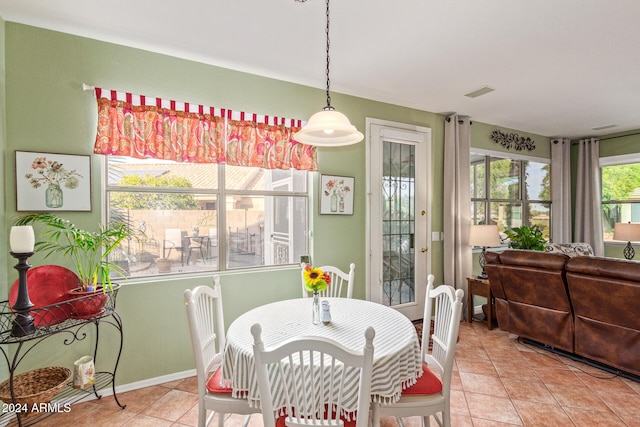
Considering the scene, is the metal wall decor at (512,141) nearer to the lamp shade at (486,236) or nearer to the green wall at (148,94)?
the lamp shade at (486,236)

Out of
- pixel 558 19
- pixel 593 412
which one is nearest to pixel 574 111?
pixel 558 19

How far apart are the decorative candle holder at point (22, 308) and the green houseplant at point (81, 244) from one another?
0.22 metres

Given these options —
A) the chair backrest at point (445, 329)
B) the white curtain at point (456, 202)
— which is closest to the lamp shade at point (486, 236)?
the white curtain at point (456, 202)

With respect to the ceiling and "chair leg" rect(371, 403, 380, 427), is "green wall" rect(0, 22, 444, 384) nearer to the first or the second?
the ceiling

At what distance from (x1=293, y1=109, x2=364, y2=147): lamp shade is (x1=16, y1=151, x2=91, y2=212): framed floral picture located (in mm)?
1591

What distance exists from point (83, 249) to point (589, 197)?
682cm

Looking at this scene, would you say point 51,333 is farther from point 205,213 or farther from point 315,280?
point 315,280

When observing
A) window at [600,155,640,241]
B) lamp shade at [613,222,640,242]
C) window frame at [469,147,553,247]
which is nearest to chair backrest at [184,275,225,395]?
window frame at [469,147,553,247]

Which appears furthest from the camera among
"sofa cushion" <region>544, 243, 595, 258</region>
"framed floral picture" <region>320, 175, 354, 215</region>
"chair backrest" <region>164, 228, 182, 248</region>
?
"sofa cushion" <region>544, 243, 595, 258</region>

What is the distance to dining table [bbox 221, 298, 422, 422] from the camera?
4.76 ft

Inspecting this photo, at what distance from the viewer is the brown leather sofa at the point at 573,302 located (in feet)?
8.15

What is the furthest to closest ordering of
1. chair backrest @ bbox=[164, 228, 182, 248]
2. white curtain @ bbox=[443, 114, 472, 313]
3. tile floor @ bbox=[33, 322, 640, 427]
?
white curtain @ bbox=[443, 114, 472, 313]
chair backrest @ bbox=[164, 228, 182, 248]
tile floor @ bbox=[33, 322, 640, 427]

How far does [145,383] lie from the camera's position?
2551 millimetres

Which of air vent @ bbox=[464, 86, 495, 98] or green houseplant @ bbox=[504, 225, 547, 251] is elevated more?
air vent @ bbox=[464, 86, 495, 98]
